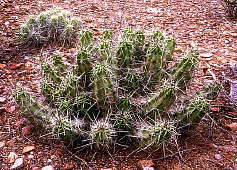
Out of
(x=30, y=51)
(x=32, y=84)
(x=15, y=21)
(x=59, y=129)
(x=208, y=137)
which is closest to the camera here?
(x=59, y=129)

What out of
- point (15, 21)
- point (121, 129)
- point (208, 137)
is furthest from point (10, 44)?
point (208, 137)

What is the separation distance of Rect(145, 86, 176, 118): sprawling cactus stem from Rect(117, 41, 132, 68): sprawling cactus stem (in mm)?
378

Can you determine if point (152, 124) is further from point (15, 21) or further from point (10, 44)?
point (15, 21)

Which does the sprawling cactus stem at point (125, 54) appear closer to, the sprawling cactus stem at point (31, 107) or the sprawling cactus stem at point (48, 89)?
the sprawling cactus stem at point (48, 89)

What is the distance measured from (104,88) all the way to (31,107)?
0.55 m

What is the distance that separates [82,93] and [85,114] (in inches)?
5.7

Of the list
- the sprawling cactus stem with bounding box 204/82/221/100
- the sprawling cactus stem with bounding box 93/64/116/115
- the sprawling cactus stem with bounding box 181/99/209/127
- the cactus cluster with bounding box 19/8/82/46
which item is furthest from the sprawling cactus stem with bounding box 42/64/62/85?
the cactus cluster with bounding box 19/8/82/46

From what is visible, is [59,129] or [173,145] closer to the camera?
[59,129]

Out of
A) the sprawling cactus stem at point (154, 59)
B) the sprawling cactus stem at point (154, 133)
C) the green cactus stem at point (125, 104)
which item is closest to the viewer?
the sprawling cactus stem at point (154, 133)

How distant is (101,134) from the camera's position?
213 cm

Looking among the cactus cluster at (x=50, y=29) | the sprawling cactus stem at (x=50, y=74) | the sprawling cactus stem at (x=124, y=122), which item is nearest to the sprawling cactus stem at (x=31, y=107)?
the sprawling cactus stem at (x=50, y=74)

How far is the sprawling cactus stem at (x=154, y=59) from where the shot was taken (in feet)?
7.97

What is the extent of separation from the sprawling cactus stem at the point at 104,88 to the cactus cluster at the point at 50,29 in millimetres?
1715

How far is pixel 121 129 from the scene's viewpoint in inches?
89.0
